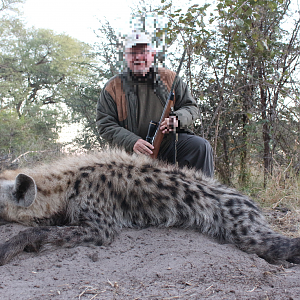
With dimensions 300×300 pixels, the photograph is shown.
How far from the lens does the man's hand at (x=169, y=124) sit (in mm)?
Answer: 3062

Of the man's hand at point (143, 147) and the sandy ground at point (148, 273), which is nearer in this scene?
the sandy ground at point (148, 273)

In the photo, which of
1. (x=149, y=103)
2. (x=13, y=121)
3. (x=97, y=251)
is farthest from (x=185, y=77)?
(x=13, y=121)

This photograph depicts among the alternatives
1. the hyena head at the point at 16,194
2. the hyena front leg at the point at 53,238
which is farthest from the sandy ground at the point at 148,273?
the hyena head at the point at 16,194

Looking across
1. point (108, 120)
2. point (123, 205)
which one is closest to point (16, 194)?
point (123, 205)

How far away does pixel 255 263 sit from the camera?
1851 millimetres

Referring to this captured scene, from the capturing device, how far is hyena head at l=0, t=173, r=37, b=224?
221cm

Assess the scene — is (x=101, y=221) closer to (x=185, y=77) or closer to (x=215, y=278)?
(x=215, y=278)

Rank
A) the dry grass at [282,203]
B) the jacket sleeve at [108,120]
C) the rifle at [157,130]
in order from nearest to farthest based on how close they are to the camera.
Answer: the dry grass at [282,203], the rifle at [157,130], the jacket sleeve at [108,120]

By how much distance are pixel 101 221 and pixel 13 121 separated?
7.66 metres

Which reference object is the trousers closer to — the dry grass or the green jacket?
the green jacket

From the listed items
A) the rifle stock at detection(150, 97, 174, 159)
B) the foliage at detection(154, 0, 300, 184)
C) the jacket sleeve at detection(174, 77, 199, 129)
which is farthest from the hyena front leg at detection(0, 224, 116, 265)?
the foliage at detection(154, 0, 300, 184)

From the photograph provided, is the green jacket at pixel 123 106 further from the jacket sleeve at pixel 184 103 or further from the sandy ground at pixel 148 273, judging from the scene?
the sandy ground at pixel 148 273

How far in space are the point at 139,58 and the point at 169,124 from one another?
2.41ft

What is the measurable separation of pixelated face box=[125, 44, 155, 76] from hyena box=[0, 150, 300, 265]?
3.80 ft
